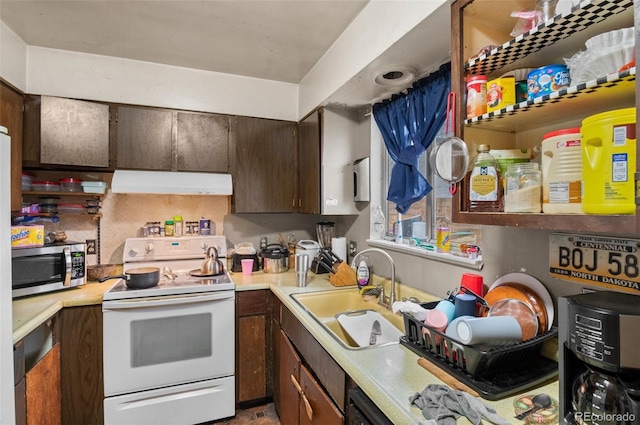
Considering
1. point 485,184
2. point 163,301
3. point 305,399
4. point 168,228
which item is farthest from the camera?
point 168,228

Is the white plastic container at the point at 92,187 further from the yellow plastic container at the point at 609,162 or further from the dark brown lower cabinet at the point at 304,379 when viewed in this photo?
the yellow plastic container at the point at 609,162

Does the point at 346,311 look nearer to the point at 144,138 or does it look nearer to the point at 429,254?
the point at 429,254

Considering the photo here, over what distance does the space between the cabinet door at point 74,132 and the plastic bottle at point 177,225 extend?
0.61m

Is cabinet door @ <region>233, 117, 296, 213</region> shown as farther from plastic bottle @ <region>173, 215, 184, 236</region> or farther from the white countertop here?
the white countertop

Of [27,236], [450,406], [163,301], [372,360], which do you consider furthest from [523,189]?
[27,236]

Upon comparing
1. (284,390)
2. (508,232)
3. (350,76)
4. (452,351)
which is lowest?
(284,390)

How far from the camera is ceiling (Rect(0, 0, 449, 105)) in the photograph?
1596 millimetres

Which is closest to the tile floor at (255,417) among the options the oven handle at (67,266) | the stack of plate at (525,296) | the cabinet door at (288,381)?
the cabinet door at (288,381)

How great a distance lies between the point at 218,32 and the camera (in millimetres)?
1904

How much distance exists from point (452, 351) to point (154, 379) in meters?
1.82

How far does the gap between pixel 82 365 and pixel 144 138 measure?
4.89 ft

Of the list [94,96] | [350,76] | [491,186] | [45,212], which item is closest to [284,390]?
[491,186]

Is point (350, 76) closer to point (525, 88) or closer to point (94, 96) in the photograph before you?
point (525, 88)

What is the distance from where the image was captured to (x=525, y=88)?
98 cm
